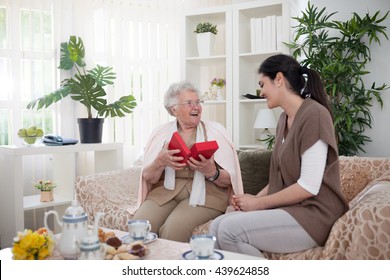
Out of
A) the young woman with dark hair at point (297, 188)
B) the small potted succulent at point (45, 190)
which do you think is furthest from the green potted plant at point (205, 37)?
the young woman with dark hair at point (297, 188)

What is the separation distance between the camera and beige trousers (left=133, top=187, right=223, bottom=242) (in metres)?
2.17

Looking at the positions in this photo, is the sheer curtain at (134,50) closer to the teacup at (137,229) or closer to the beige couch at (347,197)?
the beige couch at (347,197)

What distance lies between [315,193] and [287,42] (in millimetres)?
1943

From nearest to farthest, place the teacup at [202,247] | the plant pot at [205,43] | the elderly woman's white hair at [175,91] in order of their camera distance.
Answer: the teacup at [202,247]
the elderly woman's white hair at [175,91]
the plant pot at [205,43]

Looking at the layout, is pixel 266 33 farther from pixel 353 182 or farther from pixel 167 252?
pixel 167 252

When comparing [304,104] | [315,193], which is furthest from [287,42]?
[315,193]

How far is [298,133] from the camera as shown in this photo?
71.0 inches

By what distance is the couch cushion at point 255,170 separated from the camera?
2.60 meters

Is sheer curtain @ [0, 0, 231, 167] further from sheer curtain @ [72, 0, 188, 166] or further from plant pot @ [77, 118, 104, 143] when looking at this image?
plant pot @ [77, 118, 104, 143]

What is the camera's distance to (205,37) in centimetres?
373

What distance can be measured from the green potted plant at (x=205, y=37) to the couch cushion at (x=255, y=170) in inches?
55.7

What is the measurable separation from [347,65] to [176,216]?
1825 mm

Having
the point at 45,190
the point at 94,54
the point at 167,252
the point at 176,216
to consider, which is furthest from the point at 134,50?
the point at 167,252

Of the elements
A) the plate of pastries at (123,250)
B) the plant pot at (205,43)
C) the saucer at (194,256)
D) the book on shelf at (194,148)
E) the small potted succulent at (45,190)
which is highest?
the plant pot at (205,43)
